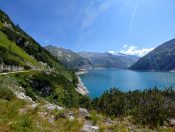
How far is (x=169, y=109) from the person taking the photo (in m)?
12.9

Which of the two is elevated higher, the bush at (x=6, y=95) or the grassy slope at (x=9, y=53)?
the grassy slope at (x=9, y=53)

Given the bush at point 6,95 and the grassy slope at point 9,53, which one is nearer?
the bush at point 6,95

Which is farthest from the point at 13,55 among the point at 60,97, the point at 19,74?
the point at 60,97

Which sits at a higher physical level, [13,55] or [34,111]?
[13,55]

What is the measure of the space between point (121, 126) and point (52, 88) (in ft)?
339

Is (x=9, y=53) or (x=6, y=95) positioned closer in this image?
(x=6, y=95)

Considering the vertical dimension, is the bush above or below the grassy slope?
below

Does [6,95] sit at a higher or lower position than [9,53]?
lower

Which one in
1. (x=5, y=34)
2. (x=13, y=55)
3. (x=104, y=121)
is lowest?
(x=104, y=121)

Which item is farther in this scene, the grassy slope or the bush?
the grassy slope

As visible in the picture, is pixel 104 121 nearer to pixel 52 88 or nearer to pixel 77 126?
pixel 77 126

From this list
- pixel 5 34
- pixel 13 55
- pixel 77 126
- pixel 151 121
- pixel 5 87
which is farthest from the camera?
pixel 5 34

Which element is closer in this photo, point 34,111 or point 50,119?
point 50,119

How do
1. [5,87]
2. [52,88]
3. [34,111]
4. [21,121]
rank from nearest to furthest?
[21,121], [34,111], [5,87], [52,88]
